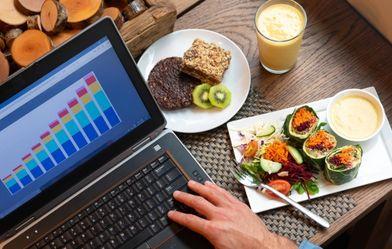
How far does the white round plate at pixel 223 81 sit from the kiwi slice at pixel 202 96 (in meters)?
0.02

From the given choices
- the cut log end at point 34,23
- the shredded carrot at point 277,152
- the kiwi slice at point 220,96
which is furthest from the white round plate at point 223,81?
the cut log end at point 34,23

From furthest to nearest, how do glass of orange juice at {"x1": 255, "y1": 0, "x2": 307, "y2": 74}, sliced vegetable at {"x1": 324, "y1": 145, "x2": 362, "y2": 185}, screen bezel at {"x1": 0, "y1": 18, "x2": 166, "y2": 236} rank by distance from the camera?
1. glass of orange juice at {"x1": 255, "y1": 0, "x2": 307, "y2": 74}
2. sliced vegetable at {"x1": 324, "y1": 145, "x2": 362, "y2": 185}
3. screen bezel at {"x1": 0, "y1": 18, "x2": 166, "y2": 236}

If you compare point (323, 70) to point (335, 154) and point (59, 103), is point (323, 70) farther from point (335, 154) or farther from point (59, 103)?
point (59, 103)

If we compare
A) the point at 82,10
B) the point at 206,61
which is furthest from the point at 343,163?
the point at 82,10

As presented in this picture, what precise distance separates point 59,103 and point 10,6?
0.33 meters

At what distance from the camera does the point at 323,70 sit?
1.25 m

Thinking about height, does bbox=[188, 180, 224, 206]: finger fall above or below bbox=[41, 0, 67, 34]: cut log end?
below

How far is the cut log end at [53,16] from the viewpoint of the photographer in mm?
1175

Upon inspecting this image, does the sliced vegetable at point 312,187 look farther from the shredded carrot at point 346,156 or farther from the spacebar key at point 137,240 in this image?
the spacebar key at point 137,240

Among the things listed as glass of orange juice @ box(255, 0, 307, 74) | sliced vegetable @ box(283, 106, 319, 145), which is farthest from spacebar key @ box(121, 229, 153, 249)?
glass of orange juice @ box(255, 0, 307, 74)

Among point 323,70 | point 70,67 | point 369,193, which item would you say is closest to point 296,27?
point 323,70

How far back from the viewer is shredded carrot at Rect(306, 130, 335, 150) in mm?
1114

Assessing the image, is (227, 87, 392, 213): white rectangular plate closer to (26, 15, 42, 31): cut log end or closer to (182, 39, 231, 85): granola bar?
(182, 39, 231, 85): granola bar

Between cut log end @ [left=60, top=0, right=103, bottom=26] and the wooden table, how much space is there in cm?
21
